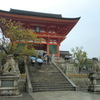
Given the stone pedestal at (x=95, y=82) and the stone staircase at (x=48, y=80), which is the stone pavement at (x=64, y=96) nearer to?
the stone pedestal at (x=95, y=82)

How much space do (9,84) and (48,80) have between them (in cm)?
435

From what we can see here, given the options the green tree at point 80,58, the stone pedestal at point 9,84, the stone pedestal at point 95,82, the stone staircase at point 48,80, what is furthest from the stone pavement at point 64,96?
the green tree at point 80,58

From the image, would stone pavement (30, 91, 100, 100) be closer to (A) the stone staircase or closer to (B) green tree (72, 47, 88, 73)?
(A) the stone staircase

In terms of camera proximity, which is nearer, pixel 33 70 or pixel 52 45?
pixel 33 70

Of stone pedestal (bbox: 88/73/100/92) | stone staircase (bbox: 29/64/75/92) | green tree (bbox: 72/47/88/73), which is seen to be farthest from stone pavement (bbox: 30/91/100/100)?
green tree (bbox: 72/47/88/73)

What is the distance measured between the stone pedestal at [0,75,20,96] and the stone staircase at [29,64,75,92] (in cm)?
205

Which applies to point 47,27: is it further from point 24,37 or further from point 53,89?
point 53,89

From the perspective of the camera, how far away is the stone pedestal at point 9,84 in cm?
880

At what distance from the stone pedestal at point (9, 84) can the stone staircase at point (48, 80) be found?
2051mm

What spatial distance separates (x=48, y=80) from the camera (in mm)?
12586

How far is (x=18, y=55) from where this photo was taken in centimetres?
1469

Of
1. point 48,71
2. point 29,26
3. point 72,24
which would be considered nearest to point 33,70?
point 48,71

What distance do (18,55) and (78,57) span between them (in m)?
9.89

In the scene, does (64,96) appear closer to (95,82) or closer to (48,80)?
(95,82)
